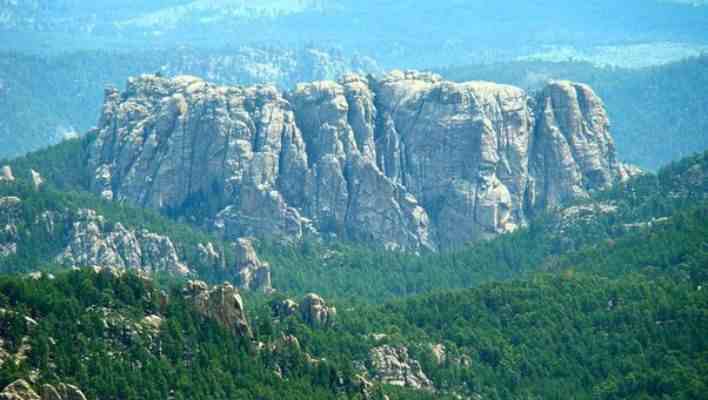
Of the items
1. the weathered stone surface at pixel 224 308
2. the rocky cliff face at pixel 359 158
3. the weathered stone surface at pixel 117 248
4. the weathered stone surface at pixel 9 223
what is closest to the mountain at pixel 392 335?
the weathered stone surface at pixel 224 308

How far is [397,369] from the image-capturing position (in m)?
130

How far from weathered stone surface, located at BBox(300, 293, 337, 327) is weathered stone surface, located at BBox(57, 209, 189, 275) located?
1175 inches

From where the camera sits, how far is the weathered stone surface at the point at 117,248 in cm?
16362

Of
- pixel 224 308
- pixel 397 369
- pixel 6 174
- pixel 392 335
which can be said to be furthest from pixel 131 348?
pixel 6 174

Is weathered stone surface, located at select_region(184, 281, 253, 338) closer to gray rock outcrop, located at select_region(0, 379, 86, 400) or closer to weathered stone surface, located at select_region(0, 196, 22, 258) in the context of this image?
gray rock outcrop, located at select_region(0, 379, 86, 400)

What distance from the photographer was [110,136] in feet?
630

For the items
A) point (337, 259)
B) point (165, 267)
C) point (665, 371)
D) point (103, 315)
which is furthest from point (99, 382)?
point (337, 259)

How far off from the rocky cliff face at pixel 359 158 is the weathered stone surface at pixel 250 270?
1257cm

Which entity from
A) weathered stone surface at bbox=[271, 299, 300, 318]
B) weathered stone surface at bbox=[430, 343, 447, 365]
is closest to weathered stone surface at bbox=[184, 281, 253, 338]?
weathered stone surface at bbox=[271, 299, 300, 318]

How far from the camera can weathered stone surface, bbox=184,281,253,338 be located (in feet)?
396

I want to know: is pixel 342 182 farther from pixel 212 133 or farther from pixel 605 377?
pixel 605 377

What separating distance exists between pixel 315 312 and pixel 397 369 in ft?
30.0

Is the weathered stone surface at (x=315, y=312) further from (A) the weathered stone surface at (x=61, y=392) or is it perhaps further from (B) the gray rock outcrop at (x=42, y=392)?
(A) the weathered stone surface at (x=61, y=392)

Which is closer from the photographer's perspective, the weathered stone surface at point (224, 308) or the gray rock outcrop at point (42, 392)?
the gray rock outcrop at point (42, 392)
